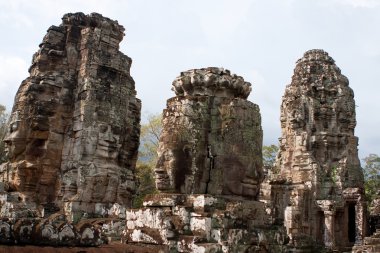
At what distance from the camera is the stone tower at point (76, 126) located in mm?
11234

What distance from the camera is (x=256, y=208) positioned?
6.53 meters

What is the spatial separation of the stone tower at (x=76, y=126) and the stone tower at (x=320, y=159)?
937cm

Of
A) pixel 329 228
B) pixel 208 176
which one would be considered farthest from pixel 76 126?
pixel 329 228

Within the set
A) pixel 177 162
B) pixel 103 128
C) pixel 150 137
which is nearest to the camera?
pixel 177 162

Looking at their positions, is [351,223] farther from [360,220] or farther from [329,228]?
[329,228]

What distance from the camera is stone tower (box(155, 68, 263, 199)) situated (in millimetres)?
6445

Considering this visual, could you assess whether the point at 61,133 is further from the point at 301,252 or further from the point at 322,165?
the point at 322,165

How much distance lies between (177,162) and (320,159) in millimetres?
16726

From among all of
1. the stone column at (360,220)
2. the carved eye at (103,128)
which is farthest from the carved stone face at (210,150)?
the stone column at (360,220)

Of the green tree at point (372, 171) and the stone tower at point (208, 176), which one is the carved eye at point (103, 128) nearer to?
the stone tower at point (208, 176)

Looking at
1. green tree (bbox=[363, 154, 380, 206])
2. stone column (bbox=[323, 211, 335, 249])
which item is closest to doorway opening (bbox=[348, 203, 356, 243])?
stone column (bbox=[323, 211, 335, 249])

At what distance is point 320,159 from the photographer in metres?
21.9

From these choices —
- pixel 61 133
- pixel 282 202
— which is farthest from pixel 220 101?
pixel 282 202

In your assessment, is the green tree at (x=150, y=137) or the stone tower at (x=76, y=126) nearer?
the stone tower at (x=76, y=126)
